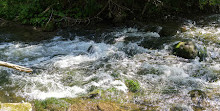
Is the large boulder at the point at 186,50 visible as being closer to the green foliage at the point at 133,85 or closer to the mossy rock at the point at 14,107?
the green foliage at the point at 133,85

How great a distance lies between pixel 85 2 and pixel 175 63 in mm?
5020

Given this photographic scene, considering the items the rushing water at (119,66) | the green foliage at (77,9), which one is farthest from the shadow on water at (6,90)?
the green foliage at (77,9)

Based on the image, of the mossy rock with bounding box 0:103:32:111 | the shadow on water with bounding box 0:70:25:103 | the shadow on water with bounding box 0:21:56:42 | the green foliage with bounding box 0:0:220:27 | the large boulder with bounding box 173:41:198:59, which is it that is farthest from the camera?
the green foliage with bounding box 0:0:220:27

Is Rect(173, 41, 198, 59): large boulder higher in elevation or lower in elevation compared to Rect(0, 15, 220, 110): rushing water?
higher

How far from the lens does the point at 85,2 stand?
9.16 m

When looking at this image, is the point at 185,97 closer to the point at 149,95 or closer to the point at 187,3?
the point at 149,95

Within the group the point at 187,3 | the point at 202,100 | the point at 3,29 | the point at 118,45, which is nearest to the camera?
the point at 202,100

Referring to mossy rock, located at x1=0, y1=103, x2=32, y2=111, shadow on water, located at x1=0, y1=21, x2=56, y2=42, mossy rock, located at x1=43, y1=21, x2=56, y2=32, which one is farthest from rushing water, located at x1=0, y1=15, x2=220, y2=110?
mossy rock, located at x1=0, y1=103, x2=32, y2=111

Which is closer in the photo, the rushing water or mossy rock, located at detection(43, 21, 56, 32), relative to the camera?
the rushing water

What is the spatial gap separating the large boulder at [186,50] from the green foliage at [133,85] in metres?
2.09

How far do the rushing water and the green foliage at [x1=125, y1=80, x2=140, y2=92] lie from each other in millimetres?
110

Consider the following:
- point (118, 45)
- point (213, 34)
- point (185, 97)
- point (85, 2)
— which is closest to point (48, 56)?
point (118, 45)

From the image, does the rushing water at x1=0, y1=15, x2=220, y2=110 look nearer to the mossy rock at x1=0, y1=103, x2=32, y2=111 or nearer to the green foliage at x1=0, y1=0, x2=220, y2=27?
the mossy rock at x1=0, y1=103, x2=32, y2=111

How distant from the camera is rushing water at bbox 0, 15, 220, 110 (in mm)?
4746
